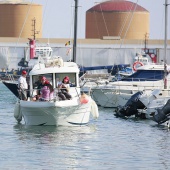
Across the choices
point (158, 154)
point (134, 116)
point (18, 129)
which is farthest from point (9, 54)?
point (158, 154)

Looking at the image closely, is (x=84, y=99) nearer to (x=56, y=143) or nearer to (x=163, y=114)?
(x=163, y=114)

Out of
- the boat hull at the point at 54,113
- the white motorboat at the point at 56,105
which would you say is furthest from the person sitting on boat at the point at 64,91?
the boat hull at the point at 54,113

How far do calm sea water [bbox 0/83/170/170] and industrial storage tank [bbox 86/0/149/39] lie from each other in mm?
86980

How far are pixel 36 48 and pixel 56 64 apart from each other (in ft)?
153

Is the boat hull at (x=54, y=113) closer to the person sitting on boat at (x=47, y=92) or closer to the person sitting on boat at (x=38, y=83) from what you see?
the person sitting on boat at (x=47, y=92)

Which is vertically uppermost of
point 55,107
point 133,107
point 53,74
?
point 53,74

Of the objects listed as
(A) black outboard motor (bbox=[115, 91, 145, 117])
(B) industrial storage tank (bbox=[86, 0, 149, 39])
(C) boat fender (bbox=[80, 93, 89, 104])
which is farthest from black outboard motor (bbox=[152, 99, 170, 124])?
(B) industrial storage tank (bbox=[86, 0, 149, 39])

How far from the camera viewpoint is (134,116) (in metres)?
42.8

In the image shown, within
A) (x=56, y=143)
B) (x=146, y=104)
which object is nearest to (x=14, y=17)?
(x=146, y=104)

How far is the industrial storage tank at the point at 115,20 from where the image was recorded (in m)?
127

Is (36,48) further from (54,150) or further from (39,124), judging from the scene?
(54,150)

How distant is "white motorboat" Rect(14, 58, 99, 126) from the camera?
3478 cm

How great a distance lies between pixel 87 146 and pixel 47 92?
4.38 meters

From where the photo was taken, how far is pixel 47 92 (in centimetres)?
3484
